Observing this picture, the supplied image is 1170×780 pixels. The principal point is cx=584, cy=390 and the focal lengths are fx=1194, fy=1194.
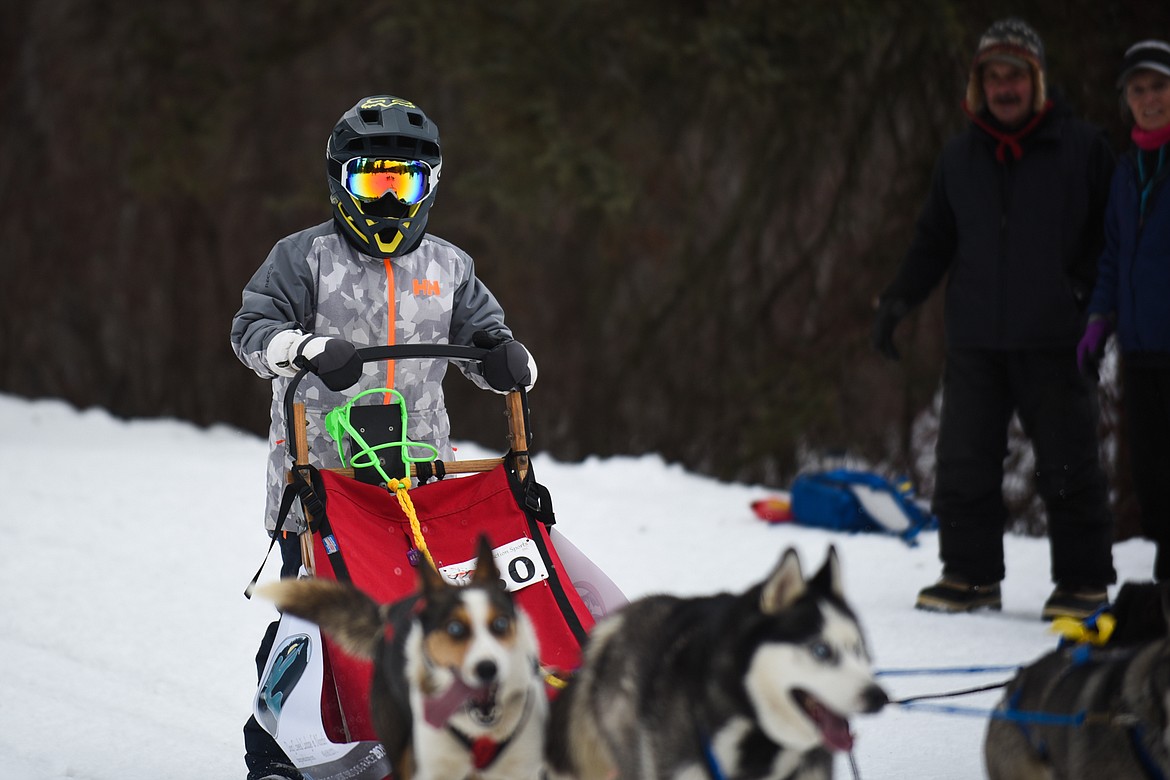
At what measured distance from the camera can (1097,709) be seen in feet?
6.74

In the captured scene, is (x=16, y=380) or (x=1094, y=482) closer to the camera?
(x=1094, y=482)

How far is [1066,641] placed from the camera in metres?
2.43

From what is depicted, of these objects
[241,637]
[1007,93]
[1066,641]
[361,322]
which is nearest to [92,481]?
[241,637]

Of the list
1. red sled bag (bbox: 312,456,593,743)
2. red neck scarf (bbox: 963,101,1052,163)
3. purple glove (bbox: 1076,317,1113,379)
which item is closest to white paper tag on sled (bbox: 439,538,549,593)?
red sled bag (bbox: 312,456,593,743)

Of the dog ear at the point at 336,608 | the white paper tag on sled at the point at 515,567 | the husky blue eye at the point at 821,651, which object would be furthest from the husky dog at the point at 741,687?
the white paper tag on sled at the point at 515,567

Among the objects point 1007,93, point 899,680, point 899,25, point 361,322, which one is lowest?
point 899,680

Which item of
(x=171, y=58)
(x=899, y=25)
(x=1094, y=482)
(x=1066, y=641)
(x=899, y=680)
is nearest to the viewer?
(x=1066, y=641)

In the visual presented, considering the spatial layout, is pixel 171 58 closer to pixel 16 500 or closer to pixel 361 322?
pixel 16 500

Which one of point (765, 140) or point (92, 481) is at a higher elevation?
point (765, 140)

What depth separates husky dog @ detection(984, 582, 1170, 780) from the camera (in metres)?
1.96

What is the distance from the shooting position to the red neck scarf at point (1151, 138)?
398 cm

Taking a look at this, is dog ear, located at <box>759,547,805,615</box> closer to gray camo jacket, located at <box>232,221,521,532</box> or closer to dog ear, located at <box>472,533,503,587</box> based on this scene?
dog ear, located at <box>472,533,503,587</box>

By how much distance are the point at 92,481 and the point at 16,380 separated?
21.1 feet

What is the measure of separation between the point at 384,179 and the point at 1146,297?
2.59 metres
